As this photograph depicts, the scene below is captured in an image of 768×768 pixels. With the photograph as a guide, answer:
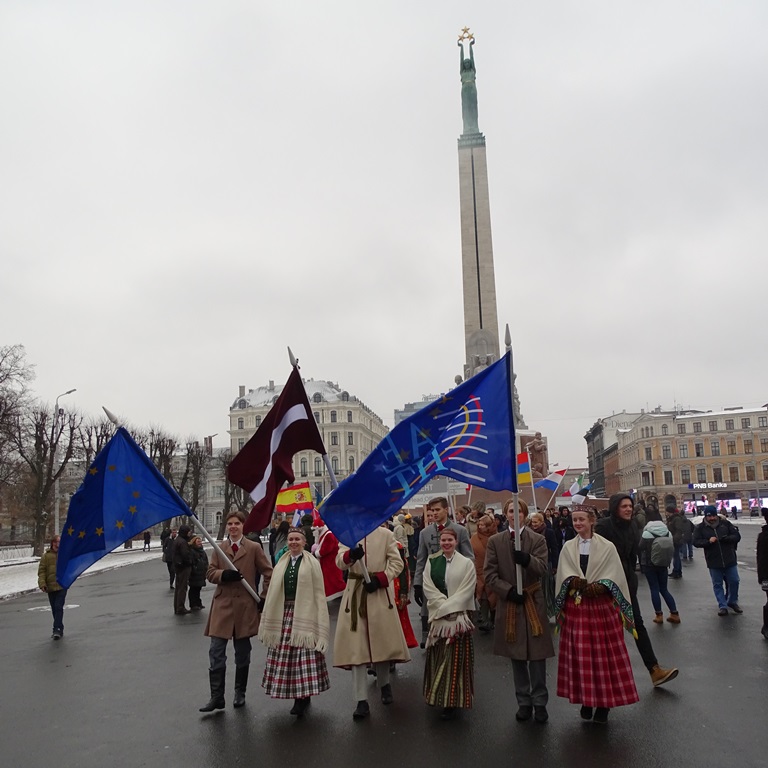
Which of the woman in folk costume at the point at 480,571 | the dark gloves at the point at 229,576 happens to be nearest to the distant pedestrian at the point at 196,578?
the woman in folk costume at the point at 480,571

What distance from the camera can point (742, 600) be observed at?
1327 centimetres

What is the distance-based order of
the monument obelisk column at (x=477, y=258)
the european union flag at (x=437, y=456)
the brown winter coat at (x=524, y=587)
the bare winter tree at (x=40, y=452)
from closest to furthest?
the brown winter coat at (x=524, y=587) → the european union flag at (x=437, y=456) → the bare winter tree at (x=40, y=452) → the monument obelisk column at (x=477, y=258)

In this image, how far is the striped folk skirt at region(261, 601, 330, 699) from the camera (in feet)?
22.2

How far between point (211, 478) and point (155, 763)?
363ft

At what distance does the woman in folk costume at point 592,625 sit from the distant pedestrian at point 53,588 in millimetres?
8626

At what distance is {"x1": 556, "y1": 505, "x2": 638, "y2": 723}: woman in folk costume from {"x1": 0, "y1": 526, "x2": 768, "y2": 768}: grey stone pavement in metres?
0.27

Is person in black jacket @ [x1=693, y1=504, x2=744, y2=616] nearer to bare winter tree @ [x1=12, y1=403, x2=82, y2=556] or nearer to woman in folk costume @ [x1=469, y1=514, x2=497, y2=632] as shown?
woman in folk costume @ [x1=469, y1=514, x2=497, y2=632]

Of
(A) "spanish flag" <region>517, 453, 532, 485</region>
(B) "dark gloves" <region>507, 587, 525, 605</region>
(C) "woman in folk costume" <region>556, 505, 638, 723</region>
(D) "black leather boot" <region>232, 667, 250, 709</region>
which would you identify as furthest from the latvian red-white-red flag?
(A) "spanish flag" <region>517, 453, 532, 485</region>

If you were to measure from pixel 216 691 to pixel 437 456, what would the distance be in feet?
9.51

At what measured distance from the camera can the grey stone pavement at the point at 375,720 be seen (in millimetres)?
5699

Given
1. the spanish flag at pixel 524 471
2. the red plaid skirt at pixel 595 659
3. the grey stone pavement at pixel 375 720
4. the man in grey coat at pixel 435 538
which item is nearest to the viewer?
the grey stone pavement at pixel 375 720

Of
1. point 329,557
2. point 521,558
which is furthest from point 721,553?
point 521,558

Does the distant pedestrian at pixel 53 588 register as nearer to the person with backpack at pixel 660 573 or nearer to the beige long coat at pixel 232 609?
the beige long coat at pixel 232 609

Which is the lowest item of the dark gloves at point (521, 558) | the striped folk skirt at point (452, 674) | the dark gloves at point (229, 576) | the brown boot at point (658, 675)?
the brown boot at point (658, 675)
